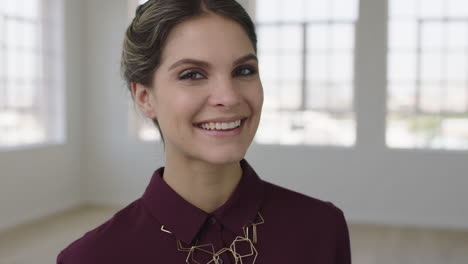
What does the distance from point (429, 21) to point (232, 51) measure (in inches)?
229

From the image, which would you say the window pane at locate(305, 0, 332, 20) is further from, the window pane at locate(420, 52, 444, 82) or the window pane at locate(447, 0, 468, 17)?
the window pane at locate(447, 0, 468, 17)

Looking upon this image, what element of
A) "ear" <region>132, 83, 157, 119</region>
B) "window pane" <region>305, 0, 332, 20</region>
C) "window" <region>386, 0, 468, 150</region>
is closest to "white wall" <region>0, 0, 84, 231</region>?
"window pane" <region>305, 0, 332, 20</region>

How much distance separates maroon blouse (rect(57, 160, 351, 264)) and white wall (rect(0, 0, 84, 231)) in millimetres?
5151

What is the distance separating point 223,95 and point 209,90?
3 cm

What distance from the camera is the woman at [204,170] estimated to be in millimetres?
1113

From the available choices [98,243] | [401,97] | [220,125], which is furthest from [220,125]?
[401,97]

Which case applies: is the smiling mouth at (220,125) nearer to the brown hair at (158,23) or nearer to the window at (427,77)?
the brown hair at (158,23)

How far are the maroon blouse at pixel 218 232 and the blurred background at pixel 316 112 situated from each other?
458cm

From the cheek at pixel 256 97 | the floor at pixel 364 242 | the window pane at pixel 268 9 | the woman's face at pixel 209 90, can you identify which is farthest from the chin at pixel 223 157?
the window pane at pixel 268 9

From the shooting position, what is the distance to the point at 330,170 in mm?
6625

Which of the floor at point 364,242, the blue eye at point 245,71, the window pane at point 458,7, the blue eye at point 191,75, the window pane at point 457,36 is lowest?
the floor at point 364,242

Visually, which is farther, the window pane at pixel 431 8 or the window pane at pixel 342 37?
the window pane at pixel 342 37

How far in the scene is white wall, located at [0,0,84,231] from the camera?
19.9 ft

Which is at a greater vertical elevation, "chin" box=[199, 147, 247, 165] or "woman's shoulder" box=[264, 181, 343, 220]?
"chin" box=[199, 147, 247, 165]
